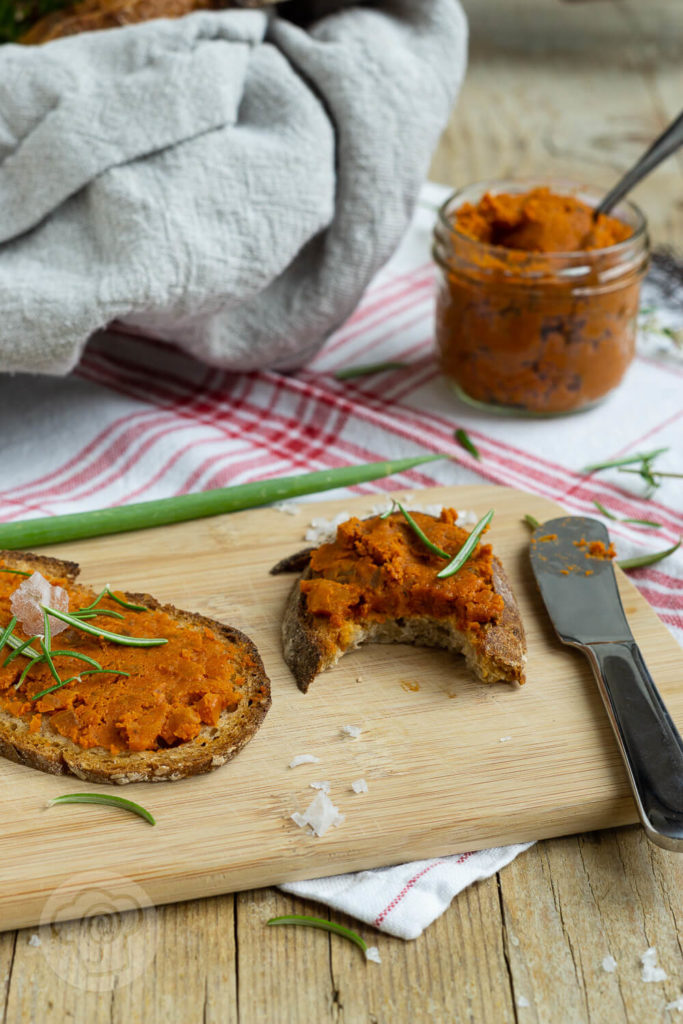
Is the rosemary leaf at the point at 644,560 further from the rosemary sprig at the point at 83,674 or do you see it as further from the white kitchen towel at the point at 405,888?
the rosemary sprig at the point at 83,674

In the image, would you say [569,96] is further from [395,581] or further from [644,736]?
[644,736]

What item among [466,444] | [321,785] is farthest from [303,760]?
[466,444]

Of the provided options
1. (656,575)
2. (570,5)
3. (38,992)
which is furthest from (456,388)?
(570,5)

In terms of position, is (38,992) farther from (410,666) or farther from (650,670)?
(650,670)

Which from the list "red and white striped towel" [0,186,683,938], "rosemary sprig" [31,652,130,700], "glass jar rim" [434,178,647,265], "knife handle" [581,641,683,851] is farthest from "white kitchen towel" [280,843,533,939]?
"glass jar rim" [434,178,647,265]

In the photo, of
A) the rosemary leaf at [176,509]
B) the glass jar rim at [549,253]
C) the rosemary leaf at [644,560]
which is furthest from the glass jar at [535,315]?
the rosemary leaf at [644,560]

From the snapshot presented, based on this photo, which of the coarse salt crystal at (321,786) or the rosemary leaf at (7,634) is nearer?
the coarse salt crystal at (321,786)
